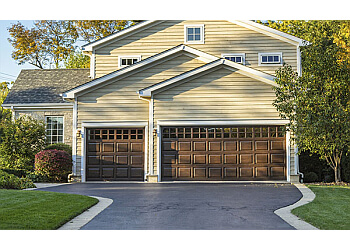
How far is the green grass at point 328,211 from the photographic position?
27.4 ft

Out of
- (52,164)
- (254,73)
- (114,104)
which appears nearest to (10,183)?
(52,164)

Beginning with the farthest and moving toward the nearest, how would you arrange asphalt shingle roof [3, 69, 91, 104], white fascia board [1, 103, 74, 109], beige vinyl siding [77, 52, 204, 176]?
1. asphalt shingle roof [3, 69, 91, 104]
2. white fascia board [1, 103, 74, 109]
3. beige vinyl siding [77, 52, 204, 176]

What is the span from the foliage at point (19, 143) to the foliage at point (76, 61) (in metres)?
14.9

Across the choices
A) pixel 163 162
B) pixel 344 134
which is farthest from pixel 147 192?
pixel 344 134

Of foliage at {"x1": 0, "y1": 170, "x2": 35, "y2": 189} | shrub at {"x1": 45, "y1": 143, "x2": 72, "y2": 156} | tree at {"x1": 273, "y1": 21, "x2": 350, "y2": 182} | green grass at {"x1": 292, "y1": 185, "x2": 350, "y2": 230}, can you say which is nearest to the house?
tree at {"x1": 273, "y1": 21, "x2": 350, "y2": 182}

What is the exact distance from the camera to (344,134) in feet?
51.7

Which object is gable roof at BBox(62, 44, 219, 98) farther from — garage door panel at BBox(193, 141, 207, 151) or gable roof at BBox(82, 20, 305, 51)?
garage door panel at BBox(193, 141, 207, 151)

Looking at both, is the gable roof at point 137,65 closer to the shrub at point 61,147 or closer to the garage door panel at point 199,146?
the shrub at point 61,147

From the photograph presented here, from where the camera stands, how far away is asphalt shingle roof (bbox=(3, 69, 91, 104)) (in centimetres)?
2310

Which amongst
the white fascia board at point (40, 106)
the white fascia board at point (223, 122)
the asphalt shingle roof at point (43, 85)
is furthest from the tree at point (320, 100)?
the asphalt shingle roof at point (43, 85)

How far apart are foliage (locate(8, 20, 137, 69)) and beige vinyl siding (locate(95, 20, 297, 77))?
12.7 metres

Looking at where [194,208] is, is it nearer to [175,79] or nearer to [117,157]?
[175,79]
